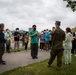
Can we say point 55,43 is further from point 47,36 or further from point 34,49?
point 47,36

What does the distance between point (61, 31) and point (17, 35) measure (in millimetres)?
9742

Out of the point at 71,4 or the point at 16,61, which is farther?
the point at 71,4

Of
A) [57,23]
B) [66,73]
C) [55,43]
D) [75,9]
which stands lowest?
[66,73]

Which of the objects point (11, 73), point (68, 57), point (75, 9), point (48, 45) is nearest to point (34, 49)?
point (68, 57)

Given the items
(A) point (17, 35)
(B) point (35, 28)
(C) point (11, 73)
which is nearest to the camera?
(C) point (11, 73)

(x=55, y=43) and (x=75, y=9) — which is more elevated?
(x=75, y=9)

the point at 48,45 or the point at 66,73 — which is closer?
the point at 66,73

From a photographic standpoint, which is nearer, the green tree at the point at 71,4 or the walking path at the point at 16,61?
the walking path at the point at 16,61

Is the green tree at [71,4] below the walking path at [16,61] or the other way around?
the other way around

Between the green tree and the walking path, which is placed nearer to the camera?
the walking path

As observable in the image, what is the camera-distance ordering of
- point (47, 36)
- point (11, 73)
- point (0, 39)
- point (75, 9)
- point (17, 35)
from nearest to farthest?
point (11, 73) < point (0, 39) < point (17, 35) < point (47, 36) < point (75, 9)

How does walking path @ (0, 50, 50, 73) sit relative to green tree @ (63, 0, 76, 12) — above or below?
below

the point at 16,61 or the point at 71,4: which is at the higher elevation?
the point at 71,4

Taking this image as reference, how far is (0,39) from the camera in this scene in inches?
500
